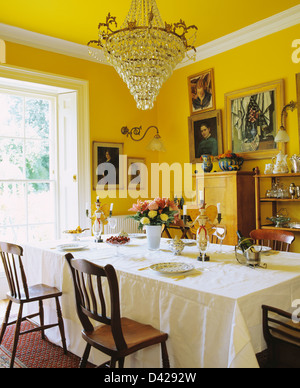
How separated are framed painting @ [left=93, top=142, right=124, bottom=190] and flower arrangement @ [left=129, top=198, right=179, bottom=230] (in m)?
2.43

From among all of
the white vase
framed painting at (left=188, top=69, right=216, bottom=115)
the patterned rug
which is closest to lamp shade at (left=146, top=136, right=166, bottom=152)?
framed painting at (left=188, top=69, right=216, bottom=115)

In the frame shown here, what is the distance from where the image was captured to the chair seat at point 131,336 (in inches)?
74.5

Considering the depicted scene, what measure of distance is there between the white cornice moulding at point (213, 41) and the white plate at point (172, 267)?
9.54 ft

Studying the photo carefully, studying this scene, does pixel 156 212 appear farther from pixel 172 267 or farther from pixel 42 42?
pixel 42 42

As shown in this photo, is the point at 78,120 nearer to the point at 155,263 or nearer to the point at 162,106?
the point at 162,106

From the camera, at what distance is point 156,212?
2.90 meters

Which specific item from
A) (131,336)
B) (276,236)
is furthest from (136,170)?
(131,336)

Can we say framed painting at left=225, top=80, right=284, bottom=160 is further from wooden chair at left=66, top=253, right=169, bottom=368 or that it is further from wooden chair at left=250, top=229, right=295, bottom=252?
wooden chair at left=66, top=253, right=169, bottom=368

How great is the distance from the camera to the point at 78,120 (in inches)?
200

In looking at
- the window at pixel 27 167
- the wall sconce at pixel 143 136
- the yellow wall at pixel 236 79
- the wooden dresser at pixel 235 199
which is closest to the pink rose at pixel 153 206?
the wooden dresser at pixel 235 199

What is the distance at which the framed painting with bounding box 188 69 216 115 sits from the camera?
5133 mm
